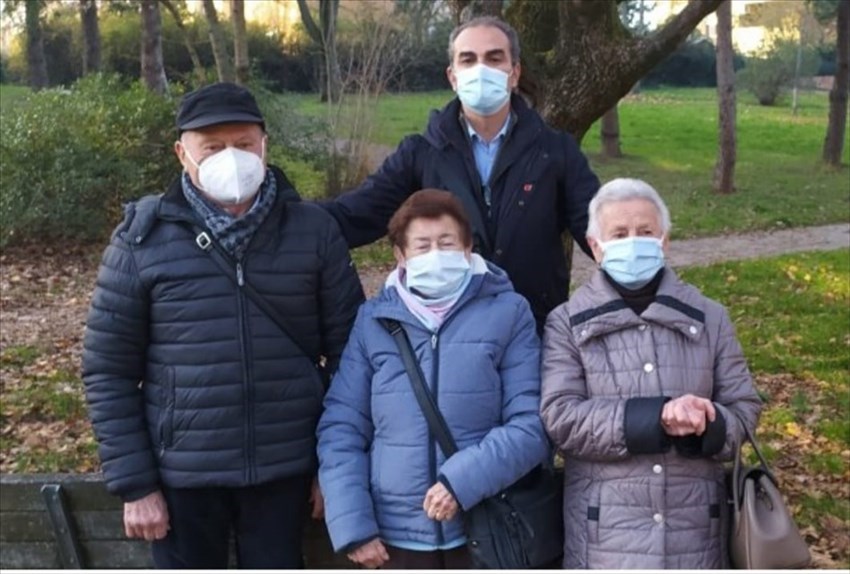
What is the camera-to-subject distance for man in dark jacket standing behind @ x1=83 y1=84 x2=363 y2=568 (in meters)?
3.23

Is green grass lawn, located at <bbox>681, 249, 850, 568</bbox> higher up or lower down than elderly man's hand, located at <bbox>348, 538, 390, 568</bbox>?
lower down

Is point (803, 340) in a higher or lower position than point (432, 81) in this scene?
lower

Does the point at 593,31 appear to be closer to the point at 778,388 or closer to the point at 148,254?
the point at 778,388

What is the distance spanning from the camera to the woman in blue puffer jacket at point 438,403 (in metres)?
3.12

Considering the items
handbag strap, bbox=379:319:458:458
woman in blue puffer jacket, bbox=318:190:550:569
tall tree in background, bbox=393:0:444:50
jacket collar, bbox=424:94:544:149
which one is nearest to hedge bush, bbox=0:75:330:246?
tall tree in background, bbox=393:0:444:50

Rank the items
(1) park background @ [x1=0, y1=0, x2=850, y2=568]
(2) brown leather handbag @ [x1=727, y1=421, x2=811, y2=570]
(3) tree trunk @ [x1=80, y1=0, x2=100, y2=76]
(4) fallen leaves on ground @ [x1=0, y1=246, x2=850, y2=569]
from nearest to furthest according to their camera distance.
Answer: (2) brown leather handbag @ [x1=727, y1=421, x2=811, y2=570] → (4) fallen leaves on ground @ [x1=0, y1=246, x2=850, y2=569] → (1) park background @ [x1=0, y1=0, x2=850, y2=568] → (3) tree trunk @ [x1=80, y1=0, x2=100, y2=76]

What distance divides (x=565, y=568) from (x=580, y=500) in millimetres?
216

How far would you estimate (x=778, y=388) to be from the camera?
25.7 feet

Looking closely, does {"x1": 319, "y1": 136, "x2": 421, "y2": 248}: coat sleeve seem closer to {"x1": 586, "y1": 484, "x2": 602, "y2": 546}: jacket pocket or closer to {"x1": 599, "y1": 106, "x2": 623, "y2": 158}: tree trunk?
{"x1": 586, "y1": 484, "x2": 602, "y2": 546}: jacket pocket

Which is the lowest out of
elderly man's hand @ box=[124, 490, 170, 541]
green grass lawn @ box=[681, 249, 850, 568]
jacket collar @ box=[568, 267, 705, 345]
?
green grass lawn @ box=[681, 249, 850, 568]

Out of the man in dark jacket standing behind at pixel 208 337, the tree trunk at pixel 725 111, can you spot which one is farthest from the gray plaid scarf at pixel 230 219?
the tree trunk at pixel 725 111

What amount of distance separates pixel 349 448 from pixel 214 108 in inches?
43.7

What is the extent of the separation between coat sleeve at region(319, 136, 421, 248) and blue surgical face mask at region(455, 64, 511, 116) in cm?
33

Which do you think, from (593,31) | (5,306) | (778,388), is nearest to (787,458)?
(778,388)
